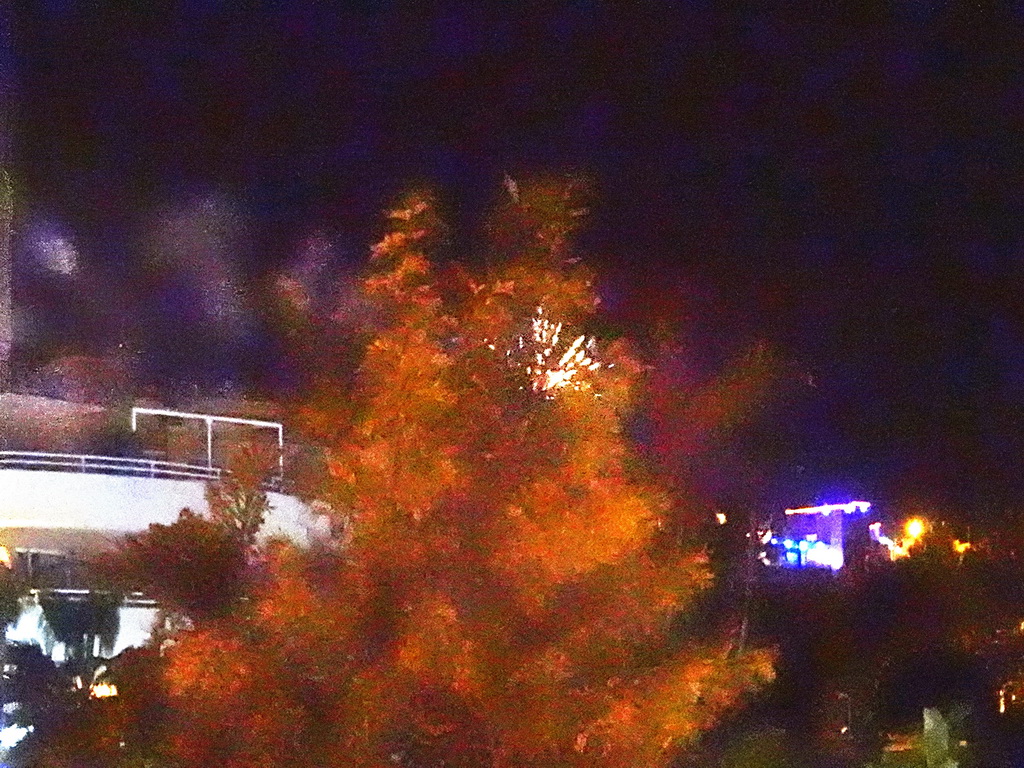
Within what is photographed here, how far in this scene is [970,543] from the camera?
11578 mm

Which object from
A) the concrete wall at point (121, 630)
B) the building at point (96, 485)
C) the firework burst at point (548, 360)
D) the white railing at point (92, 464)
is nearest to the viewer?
the firework burst at point (548, 360)

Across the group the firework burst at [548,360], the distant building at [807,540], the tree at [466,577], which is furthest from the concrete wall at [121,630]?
the distant building at [807,540]

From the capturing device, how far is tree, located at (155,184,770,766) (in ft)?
11.5

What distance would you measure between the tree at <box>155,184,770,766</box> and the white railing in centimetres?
274

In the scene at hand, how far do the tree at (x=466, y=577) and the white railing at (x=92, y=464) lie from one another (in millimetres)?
2735

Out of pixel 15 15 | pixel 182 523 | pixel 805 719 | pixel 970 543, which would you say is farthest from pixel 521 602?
pixel 970 543

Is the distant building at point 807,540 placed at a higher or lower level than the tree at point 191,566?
higher

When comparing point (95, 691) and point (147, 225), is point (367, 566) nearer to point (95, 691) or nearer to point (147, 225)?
point (95, 691)

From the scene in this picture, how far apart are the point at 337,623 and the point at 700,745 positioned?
5.02 feet

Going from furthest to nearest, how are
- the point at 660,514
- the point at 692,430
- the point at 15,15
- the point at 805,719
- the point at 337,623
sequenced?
the point at 805,719
the point at 15,15
the point at 692,430
the point at 660,514
the point at 337,623

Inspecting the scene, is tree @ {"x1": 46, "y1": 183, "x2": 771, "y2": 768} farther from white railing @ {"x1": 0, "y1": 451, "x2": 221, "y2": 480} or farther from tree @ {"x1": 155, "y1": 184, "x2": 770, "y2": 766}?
white railing @ {"x1": 0, "y1": 451, "x2": 221, "y2": 480}

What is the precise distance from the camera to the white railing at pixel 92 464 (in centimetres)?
742

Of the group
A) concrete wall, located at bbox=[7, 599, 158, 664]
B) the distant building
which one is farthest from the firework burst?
the distant building

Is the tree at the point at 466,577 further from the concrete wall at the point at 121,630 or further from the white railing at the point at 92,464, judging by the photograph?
the white railing at the point at 92,464
